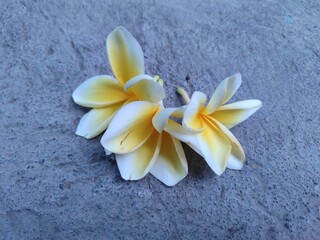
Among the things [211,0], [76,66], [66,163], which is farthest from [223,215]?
[211,0]

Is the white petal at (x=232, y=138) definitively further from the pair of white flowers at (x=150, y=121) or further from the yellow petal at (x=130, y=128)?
the yellow petal at (x=130, y=128)

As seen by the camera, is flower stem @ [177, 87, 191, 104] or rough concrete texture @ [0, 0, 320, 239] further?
flower stem @ [177, 87, 191, 104]

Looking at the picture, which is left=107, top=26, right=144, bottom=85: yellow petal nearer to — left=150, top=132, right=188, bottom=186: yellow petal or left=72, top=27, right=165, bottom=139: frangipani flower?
left=72, top=27, right=165, bottom=139: frangipani flower

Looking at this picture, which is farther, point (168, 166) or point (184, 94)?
point (184, 94)

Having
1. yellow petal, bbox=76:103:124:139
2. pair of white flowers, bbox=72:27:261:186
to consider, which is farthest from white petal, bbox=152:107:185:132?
yellow petal, bbox=76:103:124:139

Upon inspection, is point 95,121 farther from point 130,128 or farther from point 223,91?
point 223,91

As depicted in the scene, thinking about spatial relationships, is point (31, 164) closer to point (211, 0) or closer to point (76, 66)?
point (76, 66)

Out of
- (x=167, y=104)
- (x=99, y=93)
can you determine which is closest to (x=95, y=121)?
(x=99, y=93)
